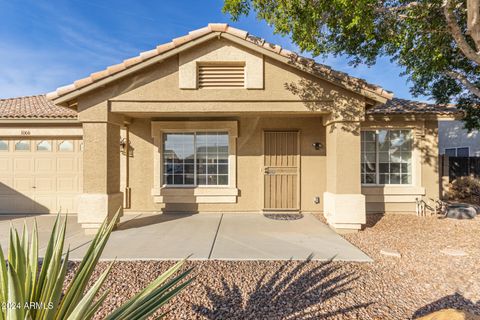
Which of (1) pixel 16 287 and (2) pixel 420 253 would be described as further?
(2) pixel 420 253

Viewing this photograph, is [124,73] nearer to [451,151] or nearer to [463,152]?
[463,152]

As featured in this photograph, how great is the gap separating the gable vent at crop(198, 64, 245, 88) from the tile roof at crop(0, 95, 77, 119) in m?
4.79

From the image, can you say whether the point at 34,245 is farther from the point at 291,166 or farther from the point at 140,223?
the point at 291,166

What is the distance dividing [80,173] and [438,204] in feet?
40.9

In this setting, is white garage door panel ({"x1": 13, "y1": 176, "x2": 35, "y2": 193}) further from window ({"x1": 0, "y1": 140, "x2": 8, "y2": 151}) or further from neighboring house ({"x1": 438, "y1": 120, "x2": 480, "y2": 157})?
neighboring house ({"x1": 438, "y1": 120, "x2": 480, "y2": 157})

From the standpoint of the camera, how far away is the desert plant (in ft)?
32.6

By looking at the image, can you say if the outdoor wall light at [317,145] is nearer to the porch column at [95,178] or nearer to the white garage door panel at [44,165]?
the porch column at [95,178]

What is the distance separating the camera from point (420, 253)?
511 centimetres

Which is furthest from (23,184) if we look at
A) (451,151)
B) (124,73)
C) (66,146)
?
(451,151)

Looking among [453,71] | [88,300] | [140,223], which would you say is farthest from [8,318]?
[453,71]

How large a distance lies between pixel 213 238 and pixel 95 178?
3.51 m

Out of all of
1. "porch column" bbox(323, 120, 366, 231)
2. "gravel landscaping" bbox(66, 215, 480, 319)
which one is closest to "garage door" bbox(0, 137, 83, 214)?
"gravel landscaping" bbox(66, 215, 480, 319)

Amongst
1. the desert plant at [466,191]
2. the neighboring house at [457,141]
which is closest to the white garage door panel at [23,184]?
the desert plant at [466,191]

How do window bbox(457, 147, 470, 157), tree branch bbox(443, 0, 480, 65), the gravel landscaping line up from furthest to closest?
window bbox(457, 147, 470, 157) < tree branch bbox(443, 0, 480, 65) < the gravel landscaping
